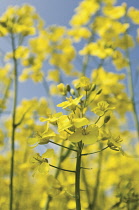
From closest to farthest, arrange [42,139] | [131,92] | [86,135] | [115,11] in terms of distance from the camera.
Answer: [86,135]
[42,139]
[131,92]
[115,11]

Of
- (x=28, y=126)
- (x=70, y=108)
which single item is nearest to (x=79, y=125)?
(x=70, y=108)

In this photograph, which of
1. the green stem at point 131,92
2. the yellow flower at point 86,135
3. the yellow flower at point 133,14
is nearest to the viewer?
the yellow flower at point 86,135

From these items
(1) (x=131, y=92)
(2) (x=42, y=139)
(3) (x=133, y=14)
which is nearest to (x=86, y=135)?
(2) (x=42, y=139)

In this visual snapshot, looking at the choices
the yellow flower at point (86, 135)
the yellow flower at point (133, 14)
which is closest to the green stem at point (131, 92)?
the yellow flower at point (133, 14)

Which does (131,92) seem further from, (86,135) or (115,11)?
(86,135)

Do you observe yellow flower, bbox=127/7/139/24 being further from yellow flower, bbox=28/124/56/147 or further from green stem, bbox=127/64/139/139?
yellow flower, bbox=28/124/56/147

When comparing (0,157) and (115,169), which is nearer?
(0,157)

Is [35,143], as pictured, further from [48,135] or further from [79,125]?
[79,125]

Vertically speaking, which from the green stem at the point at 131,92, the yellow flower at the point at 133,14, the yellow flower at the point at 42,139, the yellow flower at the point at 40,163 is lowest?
the yellow flower at the point at 40,163

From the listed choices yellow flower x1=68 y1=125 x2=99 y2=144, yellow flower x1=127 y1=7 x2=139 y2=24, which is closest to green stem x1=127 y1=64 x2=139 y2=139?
yellow flower x1=127 y1=7 x2=139 y2=24

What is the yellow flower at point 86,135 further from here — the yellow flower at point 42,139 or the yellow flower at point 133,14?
the yellow flower at point 133,14

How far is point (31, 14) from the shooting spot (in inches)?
103

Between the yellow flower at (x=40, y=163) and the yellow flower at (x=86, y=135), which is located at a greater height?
the yellow flower at (x=86, y=135)

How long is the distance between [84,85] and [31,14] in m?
1.72
